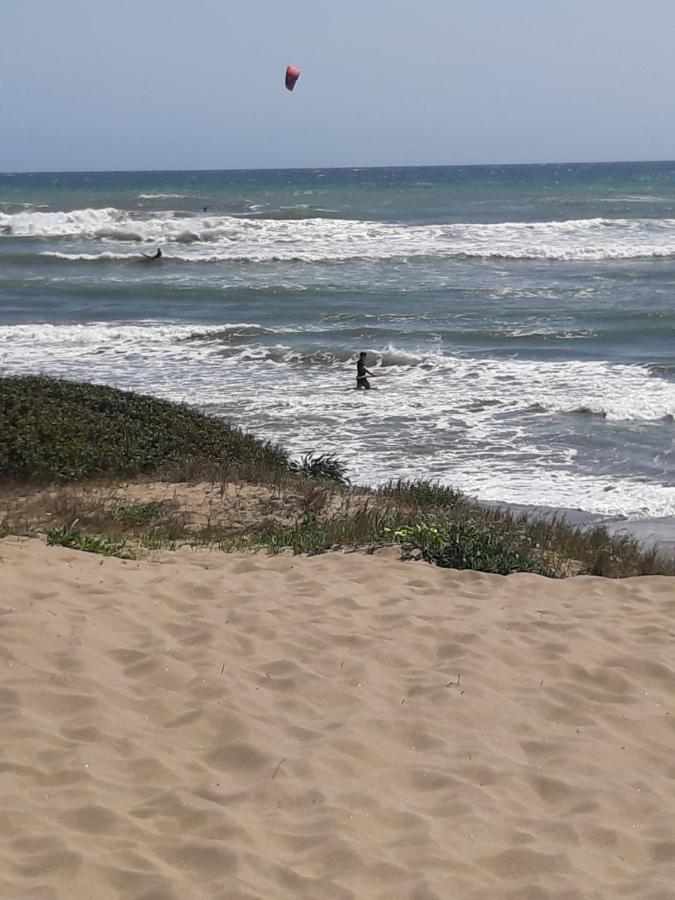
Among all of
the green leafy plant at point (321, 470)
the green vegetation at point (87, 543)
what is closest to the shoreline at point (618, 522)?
the green leafy plant at point (321, 470)

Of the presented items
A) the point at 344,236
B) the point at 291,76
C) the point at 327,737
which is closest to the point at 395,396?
the point at 291,76

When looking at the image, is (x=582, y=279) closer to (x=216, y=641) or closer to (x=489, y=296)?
(x=489, y=296)

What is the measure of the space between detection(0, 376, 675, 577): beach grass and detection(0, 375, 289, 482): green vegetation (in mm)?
14

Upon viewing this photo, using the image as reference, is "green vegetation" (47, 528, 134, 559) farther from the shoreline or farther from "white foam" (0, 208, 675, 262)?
"white foam" (0, 208, 675, 262)

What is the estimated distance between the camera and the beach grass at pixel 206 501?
349 inches

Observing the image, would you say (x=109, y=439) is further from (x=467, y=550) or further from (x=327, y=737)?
(x=327, y=737)

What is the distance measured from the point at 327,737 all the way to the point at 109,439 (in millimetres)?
6747

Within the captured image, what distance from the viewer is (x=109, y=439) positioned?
11.5 meters

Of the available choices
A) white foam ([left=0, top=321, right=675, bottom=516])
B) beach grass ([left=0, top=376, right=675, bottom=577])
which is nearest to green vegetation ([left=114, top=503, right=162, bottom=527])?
beach grass ([left=0, top=376, right=675, bottom=577])

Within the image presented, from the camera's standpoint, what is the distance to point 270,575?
26.2 ft

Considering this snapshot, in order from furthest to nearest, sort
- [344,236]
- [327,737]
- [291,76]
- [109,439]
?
[344,236] → [291,76] → [109,439] → [327,737]

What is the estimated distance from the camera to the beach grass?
886cm

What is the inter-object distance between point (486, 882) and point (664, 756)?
160 cm

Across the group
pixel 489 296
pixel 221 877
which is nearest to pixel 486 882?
pixel 221 877
